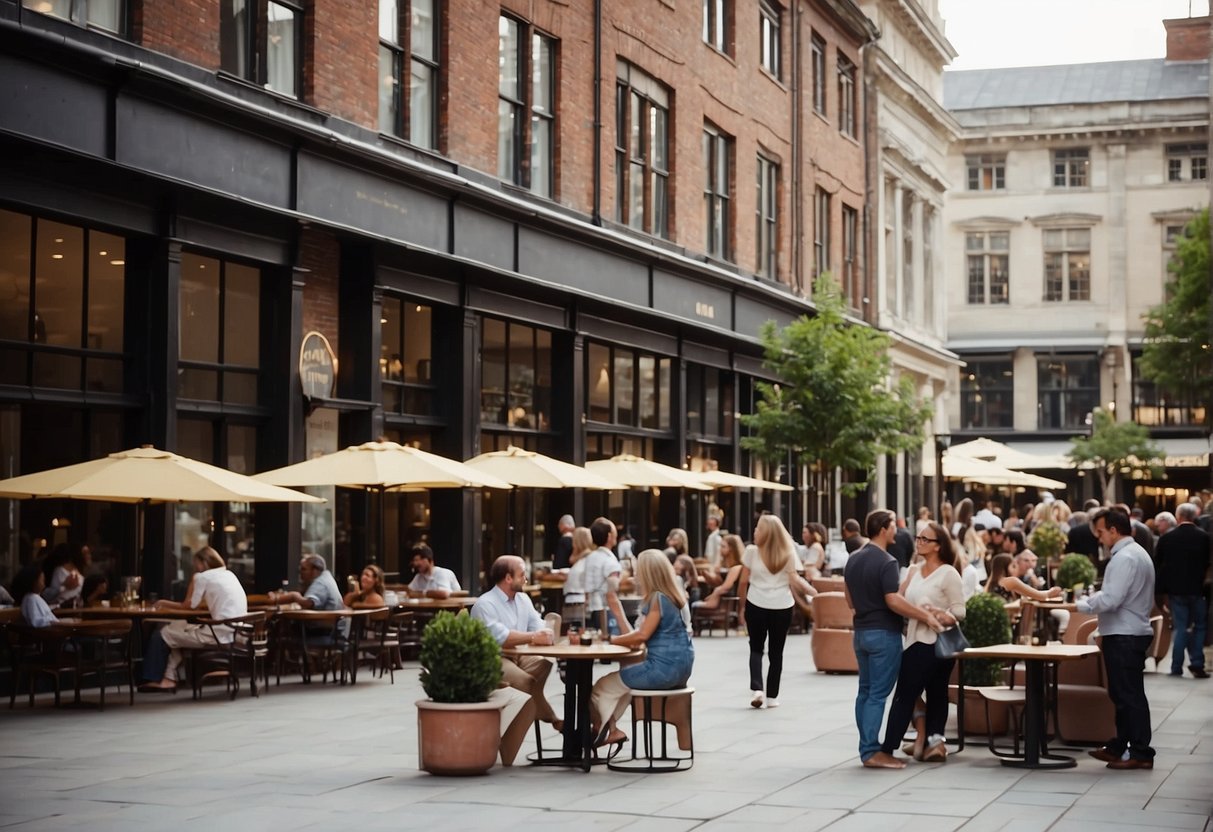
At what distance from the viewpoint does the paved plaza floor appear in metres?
9.72

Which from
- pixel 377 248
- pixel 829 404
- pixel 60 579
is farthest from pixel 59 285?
pixel 829 404

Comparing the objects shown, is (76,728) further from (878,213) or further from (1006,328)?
(1006,328)

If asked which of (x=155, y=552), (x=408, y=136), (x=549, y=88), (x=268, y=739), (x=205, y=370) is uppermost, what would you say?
(x=549, y=88)

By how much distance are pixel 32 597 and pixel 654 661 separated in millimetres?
6220

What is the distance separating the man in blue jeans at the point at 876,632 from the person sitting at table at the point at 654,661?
4.07 feet

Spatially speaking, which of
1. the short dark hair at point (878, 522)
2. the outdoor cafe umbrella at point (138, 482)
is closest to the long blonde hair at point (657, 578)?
the short dark hair at point (878, 522)

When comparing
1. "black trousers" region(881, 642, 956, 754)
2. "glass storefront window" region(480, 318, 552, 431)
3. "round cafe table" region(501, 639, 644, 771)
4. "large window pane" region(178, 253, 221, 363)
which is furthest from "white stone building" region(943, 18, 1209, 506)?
"round cafe table" region(501, 639, 644, 771)

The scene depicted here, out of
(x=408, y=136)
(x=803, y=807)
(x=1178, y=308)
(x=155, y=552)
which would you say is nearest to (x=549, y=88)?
(x=408, y=136)

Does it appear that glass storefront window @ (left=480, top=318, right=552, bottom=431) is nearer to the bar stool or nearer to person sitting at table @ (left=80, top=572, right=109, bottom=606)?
person sitting at table @ (left=80, top=572, right=109, bottom=606)

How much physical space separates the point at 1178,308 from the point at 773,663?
32774 mm

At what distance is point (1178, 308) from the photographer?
4512 centimetres

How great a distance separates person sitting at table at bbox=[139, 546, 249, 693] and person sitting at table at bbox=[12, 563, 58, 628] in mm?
1146

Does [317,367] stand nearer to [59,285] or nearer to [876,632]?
[59,285]

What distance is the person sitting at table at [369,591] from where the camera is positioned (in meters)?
18.8
